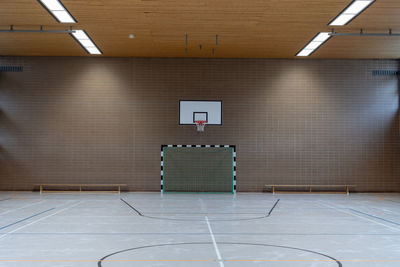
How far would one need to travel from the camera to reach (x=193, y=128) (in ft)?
60.2

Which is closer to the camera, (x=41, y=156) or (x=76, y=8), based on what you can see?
(x=76, y=8)

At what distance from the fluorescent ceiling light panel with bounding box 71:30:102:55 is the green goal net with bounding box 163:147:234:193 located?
493 centimetres

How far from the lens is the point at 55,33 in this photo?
14992 millimetres

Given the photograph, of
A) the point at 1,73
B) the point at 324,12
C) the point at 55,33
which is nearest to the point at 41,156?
the point at 1,73

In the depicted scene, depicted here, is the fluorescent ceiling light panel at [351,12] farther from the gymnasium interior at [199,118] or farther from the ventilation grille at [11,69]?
the ventilation grille at [11,69]

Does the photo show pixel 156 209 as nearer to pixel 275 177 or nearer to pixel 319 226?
pixel 319 226

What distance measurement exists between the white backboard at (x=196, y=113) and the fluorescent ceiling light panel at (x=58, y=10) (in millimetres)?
6197

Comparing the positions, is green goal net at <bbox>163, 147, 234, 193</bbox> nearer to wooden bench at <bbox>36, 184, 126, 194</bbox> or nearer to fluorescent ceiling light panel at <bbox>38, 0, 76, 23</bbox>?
wooden bench at <bbox>36, 184, 126, 194</bbox>

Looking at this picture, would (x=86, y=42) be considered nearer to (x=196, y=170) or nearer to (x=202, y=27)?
(x=202, y=27)

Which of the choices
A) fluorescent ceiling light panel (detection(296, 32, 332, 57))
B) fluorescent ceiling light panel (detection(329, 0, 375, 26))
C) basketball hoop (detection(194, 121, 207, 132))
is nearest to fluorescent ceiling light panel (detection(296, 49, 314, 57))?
fluorescent ceiling light panel (detection(296, 32, 332, 57))

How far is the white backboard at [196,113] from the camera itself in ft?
60.2

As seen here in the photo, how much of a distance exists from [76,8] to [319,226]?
8.98 metres

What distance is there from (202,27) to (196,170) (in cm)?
635

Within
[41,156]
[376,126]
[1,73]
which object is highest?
[1,73]
